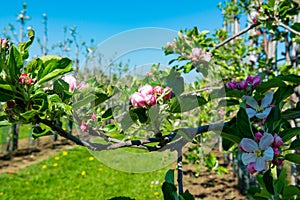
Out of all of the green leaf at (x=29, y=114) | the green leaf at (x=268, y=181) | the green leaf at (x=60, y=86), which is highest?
the green leaf at (x=60, y=86)

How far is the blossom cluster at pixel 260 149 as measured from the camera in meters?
0.87

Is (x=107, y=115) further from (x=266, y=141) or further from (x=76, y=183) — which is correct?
(x=76, y=183)

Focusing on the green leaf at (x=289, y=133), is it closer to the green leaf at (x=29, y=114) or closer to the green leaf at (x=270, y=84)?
the green leaf at (x=270, y=84)

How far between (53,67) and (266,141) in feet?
1.82

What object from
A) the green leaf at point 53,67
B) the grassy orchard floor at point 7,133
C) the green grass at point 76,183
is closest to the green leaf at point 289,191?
the green leaf at point 53,67

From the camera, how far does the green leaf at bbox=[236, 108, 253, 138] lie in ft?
2.75

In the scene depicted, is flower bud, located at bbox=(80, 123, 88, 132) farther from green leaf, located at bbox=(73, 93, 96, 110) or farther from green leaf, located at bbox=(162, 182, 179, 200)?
green leaf, located at bbox=(162, 182, 179, 200)

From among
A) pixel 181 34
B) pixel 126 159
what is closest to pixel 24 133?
pixel 126 159

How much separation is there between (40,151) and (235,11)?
488cm

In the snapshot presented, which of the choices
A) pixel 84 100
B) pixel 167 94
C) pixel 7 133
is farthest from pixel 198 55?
pixel 7 133

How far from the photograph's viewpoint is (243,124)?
868mm

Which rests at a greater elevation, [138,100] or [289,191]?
[138,100]

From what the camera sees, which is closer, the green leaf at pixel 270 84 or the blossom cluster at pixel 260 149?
the blossom cluster at pixel 260 149

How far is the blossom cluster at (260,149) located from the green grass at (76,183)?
353 centimetres
